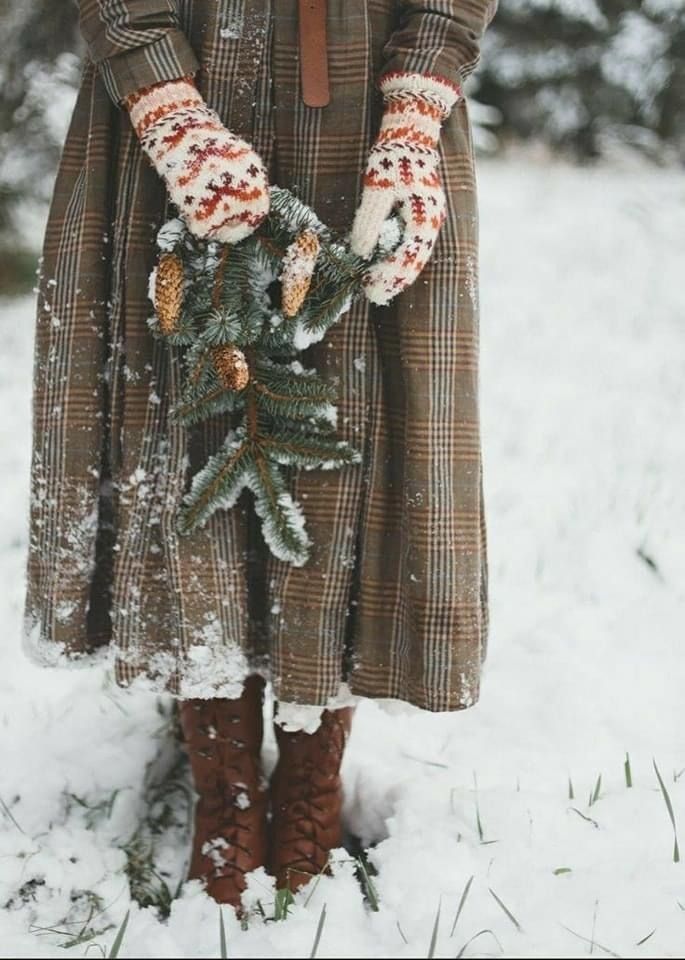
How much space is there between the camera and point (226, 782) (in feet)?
4.68

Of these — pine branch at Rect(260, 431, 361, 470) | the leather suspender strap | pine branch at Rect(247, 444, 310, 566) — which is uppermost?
the leather suspender strap

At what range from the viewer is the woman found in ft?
3.69

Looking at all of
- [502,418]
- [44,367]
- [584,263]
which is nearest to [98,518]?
[44,367]

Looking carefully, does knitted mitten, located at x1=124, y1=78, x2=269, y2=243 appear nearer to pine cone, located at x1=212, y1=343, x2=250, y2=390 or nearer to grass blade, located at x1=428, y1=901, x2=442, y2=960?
pine cone, located at x1=212, y1=343, x2=250, y2=390

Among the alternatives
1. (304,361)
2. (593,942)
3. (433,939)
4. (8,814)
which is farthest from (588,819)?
(8,814)

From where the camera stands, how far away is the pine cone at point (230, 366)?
113 centimetres

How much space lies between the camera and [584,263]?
18.5ft

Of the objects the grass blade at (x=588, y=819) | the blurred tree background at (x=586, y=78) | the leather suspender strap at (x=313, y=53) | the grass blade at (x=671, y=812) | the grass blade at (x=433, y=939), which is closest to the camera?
the grass blade at (x=433, y=939)

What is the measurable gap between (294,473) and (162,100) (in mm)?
518

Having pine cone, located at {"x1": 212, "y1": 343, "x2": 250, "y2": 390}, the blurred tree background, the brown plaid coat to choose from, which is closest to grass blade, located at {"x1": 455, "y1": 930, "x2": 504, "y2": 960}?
the brown plaid coat

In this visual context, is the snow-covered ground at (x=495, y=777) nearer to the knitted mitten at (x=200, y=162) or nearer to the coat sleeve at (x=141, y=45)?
the knitted mitten at (x=200, y=162)

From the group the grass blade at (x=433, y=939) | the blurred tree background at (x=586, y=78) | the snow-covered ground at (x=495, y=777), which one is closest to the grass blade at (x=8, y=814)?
the snow-covered ground at (x=495, y=777)

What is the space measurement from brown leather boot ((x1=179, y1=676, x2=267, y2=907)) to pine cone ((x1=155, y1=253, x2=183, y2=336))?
0.61m

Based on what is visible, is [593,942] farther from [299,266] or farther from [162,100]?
[162,100]
